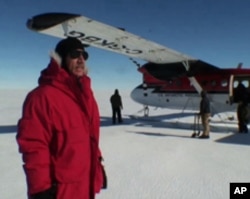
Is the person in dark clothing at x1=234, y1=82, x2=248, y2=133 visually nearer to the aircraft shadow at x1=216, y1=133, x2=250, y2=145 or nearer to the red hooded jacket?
the aircraft shadow at x1=216, y1=133, x2=250, y2=145

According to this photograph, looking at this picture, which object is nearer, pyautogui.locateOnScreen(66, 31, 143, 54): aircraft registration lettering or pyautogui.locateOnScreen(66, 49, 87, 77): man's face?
pyautogui.locateOnScreen(66, 49, 87, 77): man's face

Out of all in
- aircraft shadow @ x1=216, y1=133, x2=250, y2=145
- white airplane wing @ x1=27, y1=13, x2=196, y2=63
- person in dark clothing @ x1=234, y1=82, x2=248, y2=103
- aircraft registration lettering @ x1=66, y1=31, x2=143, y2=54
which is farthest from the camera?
person in dark clothing @ x1=234, y1=82, x2=248, y2=103

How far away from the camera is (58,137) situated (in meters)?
2.19

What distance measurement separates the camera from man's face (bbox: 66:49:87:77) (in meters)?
2.40

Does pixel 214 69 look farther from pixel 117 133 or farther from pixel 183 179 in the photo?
pixel 183 179

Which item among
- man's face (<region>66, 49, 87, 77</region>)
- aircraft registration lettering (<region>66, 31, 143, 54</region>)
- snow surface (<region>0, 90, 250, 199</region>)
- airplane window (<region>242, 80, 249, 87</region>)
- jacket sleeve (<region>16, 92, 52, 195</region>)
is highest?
aircraft registration lettering (<region>66, 31, 143, 54</region>)

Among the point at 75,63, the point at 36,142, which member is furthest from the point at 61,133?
the point at 75,63

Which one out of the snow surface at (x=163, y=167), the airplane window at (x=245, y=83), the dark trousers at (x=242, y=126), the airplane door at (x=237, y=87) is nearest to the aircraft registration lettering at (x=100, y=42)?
the snow surface at (x=163, y=167)

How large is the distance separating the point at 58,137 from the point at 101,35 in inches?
326

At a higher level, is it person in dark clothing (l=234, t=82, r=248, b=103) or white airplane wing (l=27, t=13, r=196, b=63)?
white airplane wing (l=27, t=13, r=196, b=63)

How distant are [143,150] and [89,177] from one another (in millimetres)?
5673

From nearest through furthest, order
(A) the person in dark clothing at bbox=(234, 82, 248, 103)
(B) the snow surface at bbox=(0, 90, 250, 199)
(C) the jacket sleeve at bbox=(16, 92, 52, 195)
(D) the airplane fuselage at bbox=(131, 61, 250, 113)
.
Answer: (C) the jacket sleeve at bbox=(16, 92, 52, 195) → (B) the snow surface at bbox=(0, 90, 250, 199) → (A) the person in dark clothing at bbox=(234, 82, 248, 103) → (D) the airplane fuselage at bbox=(131, 61, 250, 113)

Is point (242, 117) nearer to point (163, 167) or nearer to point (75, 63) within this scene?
point (163, 167)

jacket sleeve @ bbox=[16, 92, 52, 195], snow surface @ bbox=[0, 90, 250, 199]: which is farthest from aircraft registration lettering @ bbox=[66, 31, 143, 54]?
jacket sleeve @ bbox=[16, 92, 52, 195]
